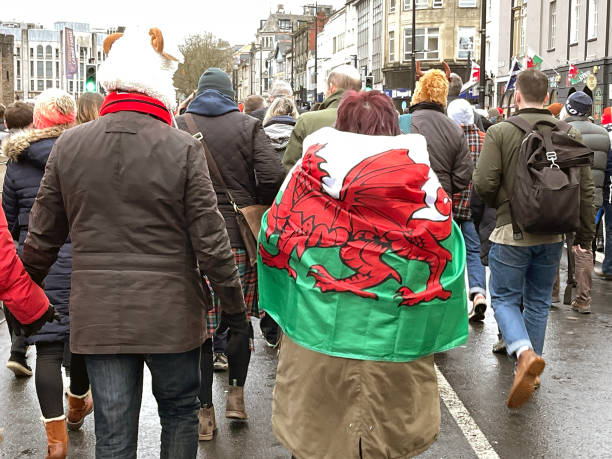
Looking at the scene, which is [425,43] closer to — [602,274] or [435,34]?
[435,34]

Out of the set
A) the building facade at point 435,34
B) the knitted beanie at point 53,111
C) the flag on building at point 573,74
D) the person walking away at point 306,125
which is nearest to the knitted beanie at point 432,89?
the person walking away at point 306,125

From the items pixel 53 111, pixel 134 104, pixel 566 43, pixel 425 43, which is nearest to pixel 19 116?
pixel 53 111

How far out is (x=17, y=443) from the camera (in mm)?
5113

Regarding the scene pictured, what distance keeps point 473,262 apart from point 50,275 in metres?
4.46

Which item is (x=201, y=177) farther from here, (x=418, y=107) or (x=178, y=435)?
(x=418, y=107)

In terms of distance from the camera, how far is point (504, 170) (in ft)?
18.9

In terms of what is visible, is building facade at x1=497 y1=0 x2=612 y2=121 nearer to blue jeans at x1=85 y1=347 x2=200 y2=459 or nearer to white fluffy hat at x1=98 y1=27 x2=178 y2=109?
white fluffy hat at x1=98 y1=27 x2=178 y2=109

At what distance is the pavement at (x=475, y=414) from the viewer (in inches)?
196

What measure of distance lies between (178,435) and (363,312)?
0.99 metres

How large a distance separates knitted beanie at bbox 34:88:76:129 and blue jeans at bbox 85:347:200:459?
204cm

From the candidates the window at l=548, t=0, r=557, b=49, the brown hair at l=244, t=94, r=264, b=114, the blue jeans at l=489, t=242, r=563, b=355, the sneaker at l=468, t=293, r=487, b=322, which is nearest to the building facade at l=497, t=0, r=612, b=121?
the window at l=548, t=0, r=557, b=49

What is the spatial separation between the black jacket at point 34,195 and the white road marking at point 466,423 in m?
2.37

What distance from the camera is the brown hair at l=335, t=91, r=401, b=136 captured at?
11.6 feet

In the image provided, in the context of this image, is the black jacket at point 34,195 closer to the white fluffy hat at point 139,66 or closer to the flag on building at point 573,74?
the white fluffy hat at point 139,66
